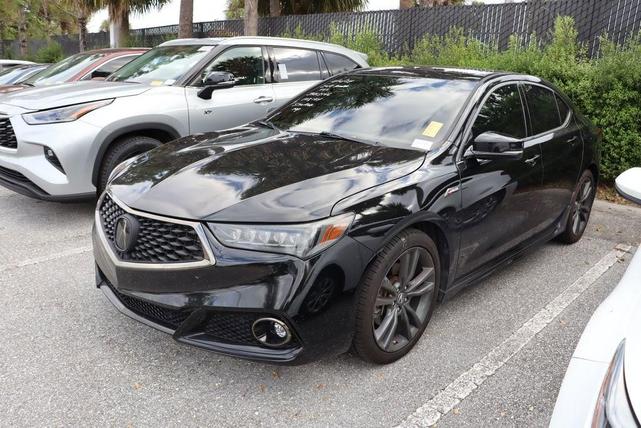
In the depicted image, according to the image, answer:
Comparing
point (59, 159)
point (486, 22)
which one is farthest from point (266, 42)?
point (486, 22)

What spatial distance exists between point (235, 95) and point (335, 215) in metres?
3.72

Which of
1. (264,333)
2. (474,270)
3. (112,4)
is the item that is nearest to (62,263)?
(264,333)

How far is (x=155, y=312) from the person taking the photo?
8.95ft

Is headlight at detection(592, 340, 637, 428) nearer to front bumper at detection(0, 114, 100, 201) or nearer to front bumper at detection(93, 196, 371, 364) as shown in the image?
front bumper at detection(93, 196, 371, 364)

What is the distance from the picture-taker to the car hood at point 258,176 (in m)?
2.59

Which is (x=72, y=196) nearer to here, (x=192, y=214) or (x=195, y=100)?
(x=195, y=100)

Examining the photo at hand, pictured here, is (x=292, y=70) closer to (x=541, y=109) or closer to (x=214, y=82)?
(x=214, y=82)

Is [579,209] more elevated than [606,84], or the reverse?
[606,84]

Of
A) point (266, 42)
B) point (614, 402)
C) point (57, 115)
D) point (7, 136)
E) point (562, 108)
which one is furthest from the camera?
point (266, 42)

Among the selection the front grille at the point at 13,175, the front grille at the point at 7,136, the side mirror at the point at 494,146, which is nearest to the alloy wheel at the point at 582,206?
the side mirror at the point at 494,146

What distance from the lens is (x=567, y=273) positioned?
4.40 metres

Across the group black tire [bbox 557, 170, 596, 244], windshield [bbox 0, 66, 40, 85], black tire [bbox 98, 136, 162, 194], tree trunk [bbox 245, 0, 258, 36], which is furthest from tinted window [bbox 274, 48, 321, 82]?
windshield [bbox 0, 66, 40, 85]

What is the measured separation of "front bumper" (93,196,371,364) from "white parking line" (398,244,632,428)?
501 mm

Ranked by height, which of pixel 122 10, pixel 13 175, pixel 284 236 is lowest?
pixel 13 175
